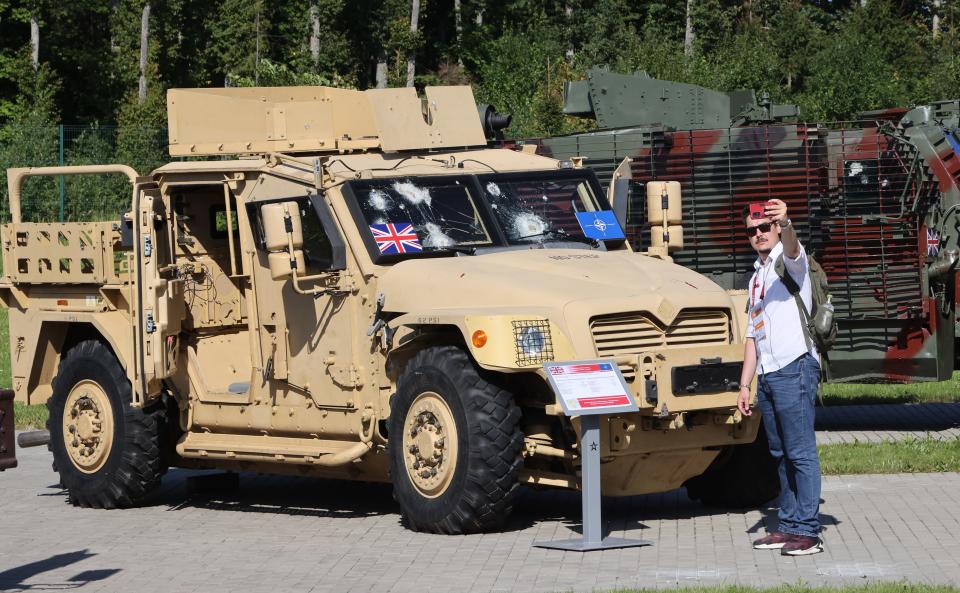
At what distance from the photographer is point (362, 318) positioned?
438 inches

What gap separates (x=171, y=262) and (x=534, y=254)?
312cm

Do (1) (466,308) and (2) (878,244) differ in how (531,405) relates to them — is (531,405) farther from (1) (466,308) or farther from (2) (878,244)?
(2) (878,244)

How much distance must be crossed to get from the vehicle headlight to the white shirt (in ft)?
3.68

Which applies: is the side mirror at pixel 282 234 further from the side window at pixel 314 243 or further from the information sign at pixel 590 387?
the information sign at pixel 590 387

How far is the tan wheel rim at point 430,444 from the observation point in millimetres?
10281

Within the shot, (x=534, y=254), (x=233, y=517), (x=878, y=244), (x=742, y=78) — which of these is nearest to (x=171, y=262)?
(x=233, y=517)

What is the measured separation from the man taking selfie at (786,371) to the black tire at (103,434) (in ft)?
15.2

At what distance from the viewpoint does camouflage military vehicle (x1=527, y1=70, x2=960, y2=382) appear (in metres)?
15.7

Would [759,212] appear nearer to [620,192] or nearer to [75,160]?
[620,192]

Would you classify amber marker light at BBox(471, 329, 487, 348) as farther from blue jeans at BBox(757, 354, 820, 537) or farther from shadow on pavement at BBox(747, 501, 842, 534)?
shadow on pavement at BBox(747, 501, 842, 534)

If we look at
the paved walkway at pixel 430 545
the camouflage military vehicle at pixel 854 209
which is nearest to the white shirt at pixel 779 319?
the paved walkway at pixel 430 545

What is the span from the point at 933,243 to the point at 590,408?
7086 millimetres

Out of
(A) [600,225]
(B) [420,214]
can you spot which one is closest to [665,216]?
(A) [600,225]

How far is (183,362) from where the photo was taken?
496 inches
